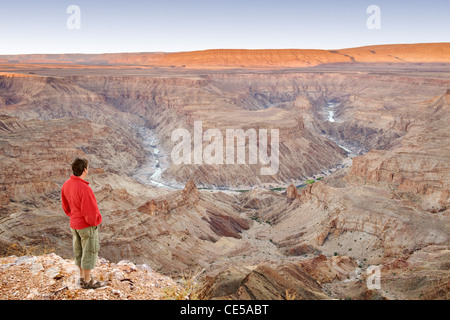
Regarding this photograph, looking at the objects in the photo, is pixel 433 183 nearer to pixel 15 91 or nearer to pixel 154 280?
pixel 154 280

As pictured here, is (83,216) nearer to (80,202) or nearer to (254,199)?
(80,202)

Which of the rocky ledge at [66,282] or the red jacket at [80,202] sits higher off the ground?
the red jacket at [80,202]

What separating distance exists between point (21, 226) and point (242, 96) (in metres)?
116

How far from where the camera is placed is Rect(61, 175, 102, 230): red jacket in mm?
8266

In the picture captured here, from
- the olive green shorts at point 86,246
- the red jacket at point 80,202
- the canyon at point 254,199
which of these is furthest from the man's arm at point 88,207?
the canyon at point 254,199

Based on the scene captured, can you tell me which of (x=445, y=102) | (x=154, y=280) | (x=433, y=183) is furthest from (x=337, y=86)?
(x=154, y=280)

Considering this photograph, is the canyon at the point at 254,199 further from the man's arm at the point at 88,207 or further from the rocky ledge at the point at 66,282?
the man's arm at the point at 88,207

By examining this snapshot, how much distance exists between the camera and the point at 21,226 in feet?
87.9

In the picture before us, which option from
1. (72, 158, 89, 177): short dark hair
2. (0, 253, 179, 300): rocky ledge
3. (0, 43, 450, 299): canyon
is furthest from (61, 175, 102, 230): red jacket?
(0, 43, 450, 299): canyon

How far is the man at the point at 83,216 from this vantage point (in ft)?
A: 27.1

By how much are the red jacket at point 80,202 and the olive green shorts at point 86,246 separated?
0.56 feet

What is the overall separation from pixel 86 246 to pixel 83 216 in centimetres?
73

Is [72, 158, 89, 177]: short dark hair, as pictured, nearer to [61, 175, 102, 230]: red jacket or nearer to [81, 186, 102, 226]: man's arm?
[61, 175, 102, 230]: red jacket

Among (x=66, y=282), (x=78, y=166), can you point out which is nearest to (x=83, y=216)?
(x=78, y=166)
